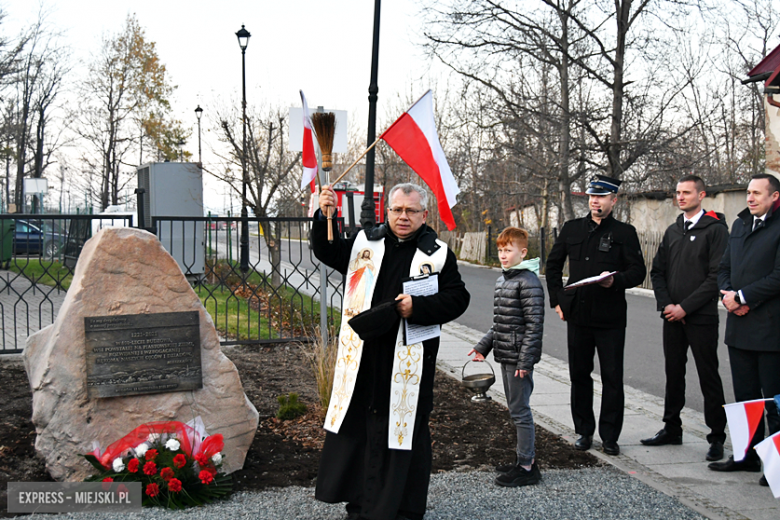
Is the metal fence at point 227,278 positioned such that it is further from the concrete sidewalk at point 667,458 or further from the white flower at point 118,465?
the white flower at point 118,465

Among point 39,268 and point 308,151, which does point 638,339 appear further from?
point 39,268

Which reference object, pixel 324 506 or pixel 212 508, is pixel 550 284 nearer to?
pixel 324 506

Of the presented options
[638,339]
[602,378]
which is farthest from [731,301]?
[638,339]

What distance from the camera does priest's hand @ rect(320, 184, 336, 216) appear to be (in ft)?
11.6

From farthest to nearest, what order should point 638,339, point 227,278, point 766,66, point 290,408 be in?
point 766,66 < point 227,278 < point 638,339 < point 290,408

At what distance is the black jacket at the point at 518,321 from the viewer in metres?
4.33

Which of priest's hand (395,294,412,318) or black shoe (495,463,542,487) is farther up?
priest's hand (395,294,412,318)

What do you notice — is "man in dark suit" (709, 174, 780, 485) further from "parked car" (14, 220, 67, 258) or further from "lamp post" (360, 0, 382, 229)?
"parked car" (14, 220, 67, 258)

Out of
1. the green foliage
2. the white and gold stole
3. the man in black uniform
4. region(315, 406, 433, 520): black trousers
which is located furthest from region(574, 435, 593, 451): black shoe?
the green foliage

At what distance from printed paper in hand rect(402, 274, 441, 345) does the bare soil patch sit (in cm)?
141

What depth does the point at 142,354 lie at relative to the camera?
14.2 ft

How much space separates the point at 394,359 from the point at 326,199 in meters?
0.94

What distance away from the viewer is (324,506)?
3.94 metres

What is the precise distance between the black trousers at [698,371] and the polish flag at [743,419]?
2.96 ft
